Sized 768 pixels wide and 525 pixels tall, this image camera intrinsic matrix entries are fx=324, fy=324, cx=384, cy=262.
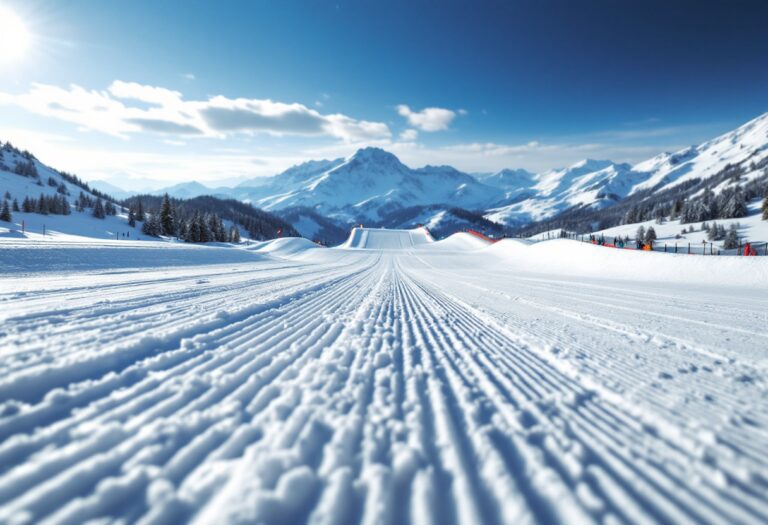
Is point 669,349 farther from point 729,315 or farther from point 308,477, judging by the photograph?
point 308,477

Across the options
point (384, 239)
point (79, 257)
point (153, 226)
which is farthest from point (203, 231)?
point (79, 257)

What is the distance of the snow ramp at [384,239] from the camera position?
47.5 metres

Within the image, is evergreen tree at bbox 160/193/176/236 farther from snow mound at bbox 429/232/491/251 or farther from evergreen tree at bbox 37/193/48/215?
snow mound at bbox 429/232/491/251

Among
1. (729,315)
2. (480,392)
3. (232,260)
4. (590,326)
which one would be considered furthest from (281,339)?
(232,260)

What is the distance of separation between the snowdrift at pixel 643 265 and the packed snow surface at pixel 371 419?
823 centimetres

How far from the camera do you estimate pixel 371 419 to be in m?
2.57

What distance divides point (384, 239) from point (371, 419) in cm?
5143

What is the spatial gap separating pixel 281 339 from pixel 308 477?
2830 mm

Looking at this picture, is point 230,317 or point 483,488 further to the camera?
point 230,317

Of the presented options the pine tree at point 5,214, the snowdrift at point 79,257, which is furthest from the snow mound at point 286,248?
the pine tree at point 5,214

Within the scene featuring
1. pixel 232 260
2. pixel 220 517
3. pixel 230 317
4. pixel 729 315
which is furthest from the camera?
pixel 232 260

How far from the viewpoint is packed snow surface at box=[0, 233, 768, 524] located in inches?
69.1

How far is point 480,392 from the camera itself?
3082 mm

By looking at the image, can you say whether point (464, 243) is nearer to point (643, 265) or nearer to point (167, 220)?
point (643, 265)
